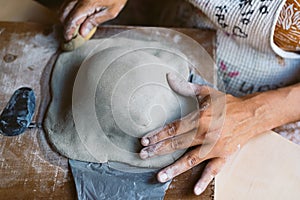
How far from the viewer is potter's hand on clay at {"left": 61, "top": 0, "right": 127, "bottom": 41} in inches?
41.8

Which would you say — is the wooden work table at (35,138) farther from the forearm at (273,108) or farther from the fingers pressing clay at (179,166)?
the forearm at (273,108)

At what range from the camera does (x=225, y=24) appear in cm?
108

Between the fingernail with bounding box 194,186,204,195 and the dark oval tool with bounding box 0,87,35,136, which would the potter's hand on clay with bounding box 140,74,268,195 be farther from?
the dark oval tool with bounding box 0,87,35,136

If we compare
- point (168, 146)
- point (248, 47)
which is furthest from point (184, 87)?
point (248, 47)

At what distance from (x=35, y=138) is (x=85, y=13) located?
36cm

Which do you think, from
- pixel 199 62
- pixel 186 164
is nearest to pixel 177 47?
pixel 199 62

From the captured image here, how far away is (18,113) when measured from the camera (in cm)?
98

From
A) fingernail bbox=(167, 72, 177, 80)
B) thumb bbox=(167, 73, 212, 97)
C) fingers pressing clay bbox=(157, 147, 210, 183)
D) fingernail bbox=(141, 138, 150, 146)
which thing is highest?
fingernail bbox=(167, 72, 177, 80)

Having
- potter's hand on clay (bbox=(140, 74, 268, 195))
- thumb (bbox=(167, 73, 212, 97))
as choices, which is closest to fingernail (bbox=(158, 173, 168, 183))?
potter's hand on clay (bbox=(140, 74, 268, 195))

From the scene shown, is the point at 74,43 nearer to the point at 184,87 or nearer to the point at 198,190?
the point at 184,87

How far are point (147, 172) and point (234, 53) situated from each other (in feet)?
1.49

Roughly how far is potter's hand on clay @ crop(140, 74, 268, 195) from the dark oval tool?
12.0 inches

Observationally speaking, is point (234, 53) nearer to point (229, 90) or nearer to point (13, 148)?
point (229, 90)

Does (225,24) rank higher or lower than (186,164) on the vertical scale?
higher
